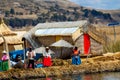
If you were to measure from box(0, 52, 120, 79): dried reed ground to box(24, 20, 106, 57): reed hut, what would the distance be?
3764mm

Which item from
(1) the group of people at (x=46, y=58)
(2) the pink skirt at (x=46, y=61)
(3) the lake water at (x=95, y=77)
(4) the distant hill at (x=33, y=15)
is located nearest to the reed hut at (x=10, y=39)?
(1) the group of people at (x=46, y=58)

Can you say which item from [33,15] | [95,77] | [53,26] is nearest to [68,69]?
[95,77]

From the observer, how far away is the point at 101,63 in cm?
2677

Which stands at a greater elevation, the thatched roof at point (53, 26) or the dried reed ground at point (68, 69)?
the thatched roof at point (53, 26)

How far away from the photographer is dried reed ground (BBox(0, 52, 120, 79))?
79.0 ft

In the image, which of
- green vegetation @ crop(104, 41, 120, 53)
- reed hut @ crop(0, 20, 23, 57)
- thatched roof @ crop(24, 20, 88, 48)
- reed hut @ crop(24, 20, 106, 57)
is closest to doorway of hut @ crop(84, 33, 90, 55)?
reed hut @ crop(24, 20, 106, 57)

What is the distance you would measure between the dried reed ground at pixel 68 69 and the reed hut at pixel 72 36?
12.3ft

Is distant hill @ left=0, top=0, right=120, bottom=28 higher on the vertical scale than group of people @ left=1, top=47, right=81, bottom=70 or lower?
lower

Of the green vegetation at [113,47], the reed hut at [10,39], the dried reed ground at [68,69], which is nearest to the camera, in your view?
the dried reed ground at [68,69]

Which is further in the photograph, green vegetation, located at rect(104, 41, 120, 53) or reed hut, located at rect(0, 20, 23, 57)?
green vegetation, located at rect(104, 41, 120, 53)

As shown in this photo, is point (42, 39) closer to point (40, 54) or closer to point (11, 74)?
point (40, 54)

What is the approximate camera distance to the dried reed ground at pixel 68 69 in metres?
24.1

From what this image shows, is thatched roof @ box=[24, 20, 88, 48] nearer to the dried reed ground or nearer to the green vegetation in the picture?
the green vegetation

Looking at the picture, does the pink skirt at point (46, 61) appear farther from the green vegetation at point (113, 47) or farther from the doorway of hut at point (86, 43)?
the green vegetation at point (113, 47)
